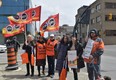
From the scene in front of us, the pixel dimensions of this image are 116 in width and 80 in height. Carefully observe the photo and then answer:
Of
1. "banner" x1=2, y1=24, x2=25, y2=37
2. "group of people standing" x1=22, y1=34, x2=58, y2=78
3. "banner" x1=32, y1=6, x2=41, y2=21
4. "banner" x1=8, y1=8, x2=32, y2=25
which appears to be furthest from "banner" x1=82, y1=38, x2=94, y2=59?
"banner" x1=2, y1=24, x2=25, y2=37

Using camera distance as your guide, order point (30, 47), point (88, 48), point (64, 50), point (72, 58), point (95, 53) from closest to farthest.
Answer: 1. point (95, 53)
2. point (88, 48)
3. point (72, 58)
4. point (64, 50)
5. point (30, 47)

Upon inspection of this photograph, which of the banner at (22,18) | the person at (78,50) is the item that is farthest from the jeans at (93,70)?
the banner at (22,18)

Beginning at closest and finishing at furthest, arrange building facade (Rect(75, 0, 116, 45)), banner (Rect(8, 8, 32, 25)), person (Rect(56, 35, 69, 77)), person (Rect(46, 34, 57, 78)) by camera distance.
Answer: person (Rect(56, 35, 69, 77)) < person (Rect(46, 34, 57, 78)) < banner (Rect(8, 8, 32, 25)) < building facade (Rect(75, 0, 116, 45))

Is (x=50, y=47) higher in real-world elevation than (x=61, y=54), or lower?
higher

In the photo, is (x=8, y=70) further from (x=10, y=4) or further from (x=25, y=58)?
(x=10, y=4)

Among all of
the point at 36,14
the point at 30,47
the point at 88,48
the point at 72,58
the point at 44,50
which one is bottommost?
the point at 72,58

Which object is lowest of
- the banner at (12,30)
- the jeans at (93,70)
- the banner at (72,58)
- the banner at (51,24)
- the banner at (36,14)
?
the jeans at (93,70)

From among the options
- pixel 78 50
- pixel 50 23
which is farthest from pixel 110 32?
pixel 78 50

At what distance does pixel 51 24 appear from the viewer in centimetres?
1731

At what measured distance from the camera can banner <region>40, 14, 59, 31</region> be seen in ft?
55.8

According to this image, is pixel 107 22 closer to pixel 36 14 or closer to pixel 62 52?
pixel 36 14

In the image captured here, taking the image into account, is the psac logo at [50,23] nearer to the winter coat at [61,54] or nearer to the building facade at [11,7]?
the winter coat at [61,54]

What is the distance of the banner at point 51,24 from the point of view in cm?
1700

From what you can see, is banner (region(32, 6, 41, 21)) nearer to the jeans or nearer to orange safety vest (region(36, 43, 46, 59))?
orange safety vest (region(36, 43, 46, 59))
